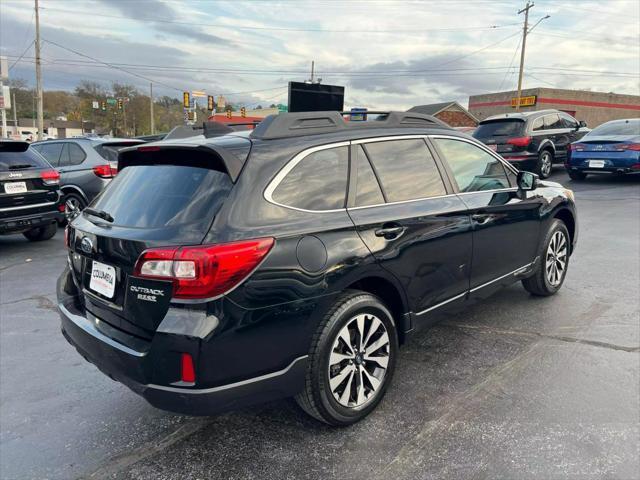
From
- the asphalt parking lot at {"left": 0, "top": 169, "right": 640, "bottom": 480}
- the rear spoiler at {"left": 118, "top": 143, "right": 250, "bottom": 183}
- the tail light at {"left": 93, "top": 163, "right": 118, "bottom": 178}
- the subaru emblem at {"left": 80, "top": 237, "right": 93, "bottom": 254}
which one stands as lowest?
the asphalt parking lot at {"left": 0, "top": 169, "right": 640, "bottom": 480}

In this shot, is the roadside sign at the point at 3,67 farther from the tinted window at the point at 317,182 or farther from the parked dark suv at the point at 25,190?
the tinted window at the point at 317,182

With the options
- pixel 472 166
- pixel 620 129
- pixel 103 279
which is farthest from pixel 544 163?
pixel 103 279

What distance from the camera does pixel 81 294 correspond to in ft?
9.37

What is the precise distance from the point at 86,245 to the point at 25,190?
5305 millimetres

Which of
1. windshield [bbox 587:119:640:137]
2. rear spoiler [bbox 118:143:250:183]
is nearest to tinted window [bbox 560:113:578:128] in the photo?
windshield [bbox 587:119:640:137]

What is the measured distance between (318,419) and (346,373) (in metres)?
0.29

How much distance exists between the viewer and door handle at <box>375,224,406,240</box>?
9.25ft

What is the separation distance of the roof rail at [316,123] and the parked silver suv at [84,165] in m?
6.83

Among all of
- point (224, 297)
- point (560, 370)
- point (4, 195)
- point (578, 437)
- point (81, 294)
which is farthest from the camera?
point (4, 195)

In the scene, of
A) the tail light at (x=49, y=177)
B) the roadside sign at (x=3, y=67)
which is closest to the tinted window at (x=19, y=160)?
the tail light at (x=49, y=177)

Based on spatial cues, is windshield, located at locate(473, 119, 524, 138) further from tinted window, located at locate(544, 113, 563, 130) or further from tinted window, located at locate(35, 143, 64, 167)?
tinted window, located at locate(35, 143, 64, 167)

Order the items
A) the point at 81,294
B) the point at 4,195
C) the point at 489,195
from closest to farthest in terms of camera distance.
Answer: the point at 81,294 < the point at 489,195 < the point at 4,195

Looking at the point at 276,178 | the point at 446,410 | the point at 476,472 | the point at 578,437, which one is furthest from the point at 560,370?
the point at 276,178

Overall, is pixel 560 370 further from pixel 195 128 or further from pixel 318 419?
pixel 195 128
